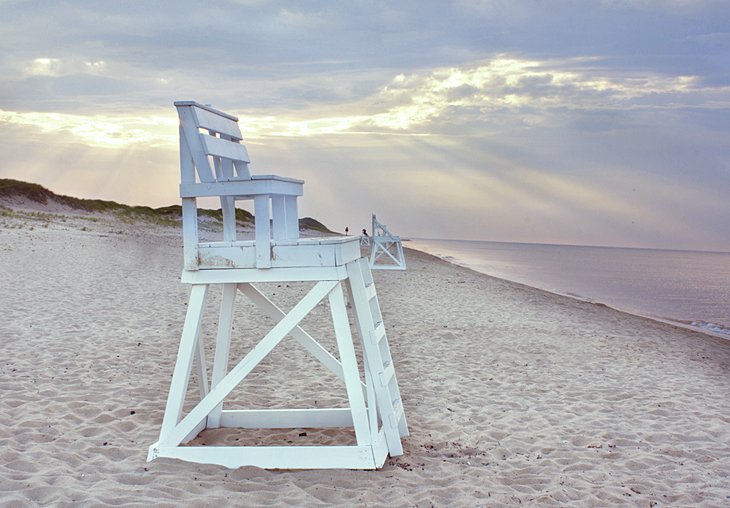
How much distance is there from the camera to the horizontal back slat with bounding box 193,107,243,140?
4445 mm

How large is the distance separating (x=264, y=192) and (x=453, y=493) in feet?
7.13

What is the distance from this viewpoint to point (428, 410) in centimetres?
633

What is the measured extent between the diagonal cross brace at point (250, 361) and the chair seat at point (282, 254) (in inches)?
6.6

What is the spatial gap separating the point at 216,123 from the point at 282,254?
1.05 metres

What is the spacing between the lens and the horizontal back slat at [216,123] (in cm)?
445

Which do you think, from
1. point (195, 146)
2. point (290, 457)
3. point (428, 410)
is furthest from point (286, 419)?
point (195, 146)

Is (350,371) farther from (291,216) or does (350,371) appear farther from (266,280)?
(291,216)

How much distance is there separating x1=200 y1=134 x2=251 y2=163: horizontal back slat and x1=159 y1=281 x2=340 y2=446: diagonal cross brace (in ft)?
3.57

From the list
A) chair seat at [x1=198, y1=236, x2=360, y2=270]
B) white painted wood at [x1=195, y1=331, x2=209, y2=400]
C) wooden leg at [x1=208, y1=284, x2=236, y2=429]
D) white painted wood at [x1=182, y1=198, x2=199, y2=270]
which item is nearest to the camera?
chair seat at [x1=198, y1=236, x2=360, y2=270]

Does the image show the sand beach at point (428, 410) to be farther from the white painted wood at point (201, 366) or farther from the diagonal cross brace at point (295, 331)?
the diagonal cross brace at point (295, 331)

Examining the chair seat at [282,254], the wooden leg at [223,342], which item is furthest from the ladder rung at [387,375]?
the wooden leg at [223,342]

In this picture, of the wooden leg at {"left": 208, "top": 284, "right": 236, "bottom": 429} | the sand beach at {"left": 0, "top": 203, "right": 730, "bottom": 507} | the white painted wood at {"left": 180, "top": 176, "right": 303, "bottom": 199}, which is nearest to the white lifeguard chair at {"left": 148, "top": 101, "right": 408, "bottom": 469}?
the white painted wood at {"left": 180, "top": 176, "right": 303, "bottom": 199}

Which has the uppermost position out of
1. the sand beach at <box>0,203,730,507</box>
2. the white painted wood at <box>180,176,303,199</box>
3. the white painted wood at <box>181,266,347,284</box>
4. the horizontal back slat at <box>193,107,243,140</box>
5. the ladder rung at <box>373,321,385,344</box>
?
the horizontal back slat at <box>193,107,243,140</box>

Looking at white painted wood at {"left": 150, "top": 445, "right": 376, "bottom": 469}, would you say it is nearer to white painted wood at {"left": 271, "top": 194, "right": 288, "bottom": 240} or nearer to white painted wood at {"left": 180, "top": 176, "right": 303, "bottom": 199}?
white painted wood at {"left": 271, "top": 194, "right": 288, "bottom": 240}
